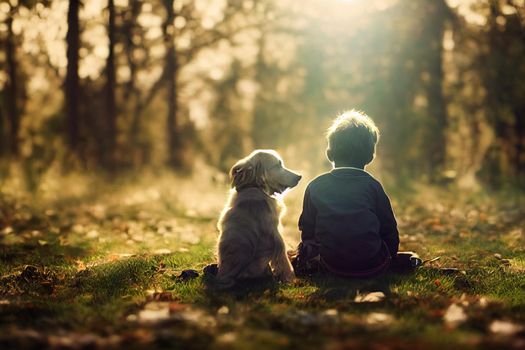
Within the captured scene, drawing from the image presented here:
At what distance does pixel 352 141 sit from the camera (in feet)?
18.9

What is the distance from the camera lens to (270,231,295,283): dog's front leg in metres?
5.71

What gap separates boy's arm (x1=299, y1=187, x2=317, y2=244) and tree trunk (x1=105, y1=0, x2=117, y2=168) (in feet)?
39.4

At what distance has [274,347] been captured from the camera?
3.61 m

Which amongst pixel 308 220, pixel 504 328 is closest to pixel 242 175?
pixel 308 220

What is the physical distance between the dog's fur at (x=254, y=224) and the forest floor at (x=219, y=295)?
20cm

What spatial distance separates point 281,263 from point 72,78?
12.3m

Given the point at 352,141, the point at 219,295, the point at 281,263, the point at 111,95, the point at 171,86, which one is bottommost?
the point at 219,295

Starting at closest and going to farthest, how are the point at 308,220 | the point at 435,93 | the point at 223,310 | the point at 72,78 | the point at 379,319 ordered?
the point at 379,319, the point at 223,310, the point at 308,220, the point at 72,78, the point at 435,93

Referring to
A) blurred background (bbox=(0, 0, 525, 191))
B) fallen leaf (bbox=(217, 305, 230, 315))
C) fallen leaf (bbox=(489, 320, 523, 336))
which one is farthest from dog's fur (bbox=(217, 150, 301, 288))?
blurred background (bbox=(0, 0, 525, 191))

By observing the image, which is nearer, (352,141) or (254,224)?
(254,224)

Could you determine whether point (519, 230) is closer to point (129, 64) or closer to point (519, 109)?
point (519, 109)

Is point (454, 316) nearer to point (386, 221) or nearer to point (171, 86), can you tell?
point (386, 221)

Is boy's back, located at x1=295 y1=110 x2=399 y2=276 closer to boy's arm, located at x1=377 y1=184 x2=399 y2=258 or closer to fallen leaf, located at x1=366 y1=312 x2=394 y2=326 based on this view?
boy's arm, located at x1=377 y1=184 x2=399 y2=258

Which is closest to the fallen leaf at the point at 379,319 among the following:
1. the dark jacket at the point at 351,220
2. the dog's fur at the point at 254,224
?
the dark jacket at the point at 351,220
